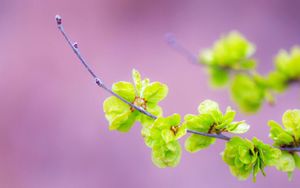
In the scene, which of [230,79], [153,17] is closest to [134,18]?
[153,17]

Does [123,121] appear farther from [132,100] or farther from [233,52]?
[233,52]

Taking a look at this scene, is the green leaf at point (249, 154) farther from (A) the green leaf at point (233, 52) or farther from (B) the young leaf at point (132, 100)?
(A) the green leaf at point (233, 52)

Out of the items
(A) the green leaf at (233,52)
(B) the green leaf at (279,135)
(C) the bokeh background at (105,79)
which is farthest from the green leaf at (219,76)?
(C) the bokeh background at (105,79)

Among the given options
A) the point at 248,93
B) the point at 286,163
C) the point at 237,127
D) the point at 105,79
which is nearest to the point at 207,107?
the point at 237,127

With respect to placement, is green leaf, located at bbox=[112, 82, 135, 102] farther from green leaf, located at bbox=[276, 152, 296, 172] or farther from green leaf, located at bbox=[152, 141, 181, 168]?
green leaf, located at bbox=[276, 152, 296, 172]

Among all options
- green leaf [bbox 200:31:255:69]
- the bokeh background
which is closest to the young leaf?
green leaf [bbox 200:31:255:69]
